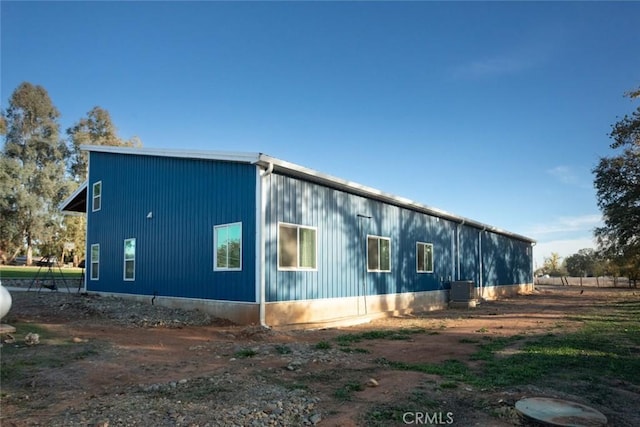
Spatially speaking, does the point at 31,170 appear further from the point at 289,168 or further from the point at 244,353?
the point at 244,353

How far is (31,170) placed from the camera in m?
41.4

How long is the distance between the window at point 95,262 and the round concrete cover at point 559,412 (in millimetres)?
16173

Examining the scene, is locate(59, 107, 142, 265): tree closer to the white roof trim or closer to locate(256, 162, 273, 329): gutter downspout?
the white roof trim

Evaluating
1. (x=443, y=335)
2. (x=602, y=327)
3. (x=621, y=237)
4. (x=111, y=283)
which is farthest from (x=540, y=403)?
(x=621, y=237)

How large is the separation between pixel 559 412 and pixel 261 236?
7700 millimetres

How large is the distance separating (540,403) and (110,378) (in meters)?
5.25

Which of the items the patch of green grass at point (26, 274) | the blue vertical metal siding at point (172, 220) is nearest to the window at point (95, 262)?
the blue vertical metal siding at point (172, 220)

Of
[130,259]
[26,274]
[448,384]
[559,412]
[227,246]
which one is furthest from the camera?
[26,274]

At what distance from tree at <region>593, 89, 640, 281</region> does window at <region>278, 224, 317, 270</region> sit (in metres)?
Result: 17.1

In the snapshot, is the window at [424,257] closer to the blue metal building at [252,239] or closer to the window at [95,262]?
the blue metal building at [252,239]

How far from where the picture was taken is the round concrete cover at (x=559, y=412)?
4.63 metres

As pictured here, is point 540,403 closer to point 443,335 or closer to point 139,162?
point 443,335

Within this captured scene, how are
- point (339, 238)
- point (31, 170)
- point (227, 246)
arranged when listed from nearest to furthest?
point (227, 246) < point (339, 238) < point (31, 170)

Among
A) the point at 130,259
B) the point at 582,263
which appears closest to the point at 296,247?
the point at 130,259
